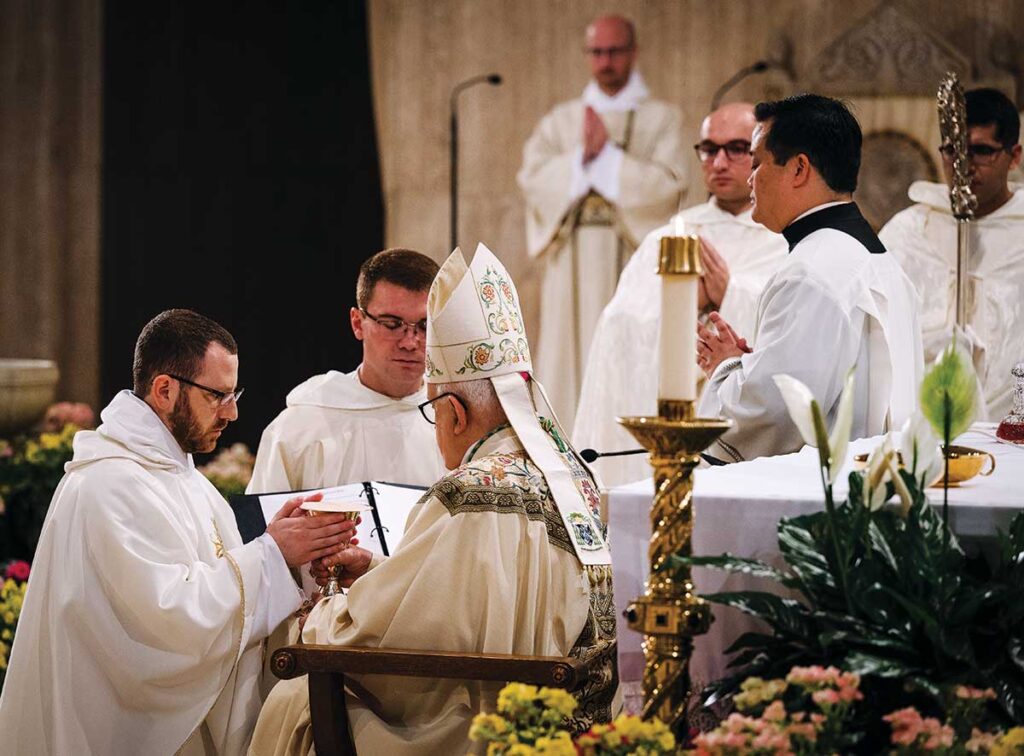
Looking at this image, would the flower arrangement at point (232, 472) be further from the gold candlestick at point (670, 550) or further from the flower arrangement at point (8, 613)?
the gold candlestick at point (670, 550)

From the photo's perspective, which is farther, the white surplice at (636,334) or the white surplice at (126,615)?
the white surplice at (636,334)

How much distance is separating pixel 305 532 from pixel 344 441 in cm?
87

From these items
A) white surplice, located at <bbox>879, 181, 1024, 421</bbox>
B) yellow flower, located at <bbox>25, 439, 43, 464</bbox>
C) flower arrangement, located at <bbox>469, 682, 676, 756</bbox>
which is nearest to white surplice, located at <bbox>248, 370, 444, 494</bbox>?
flower arrangement, located at <bbox>469, 682, 676, 756</bbox>

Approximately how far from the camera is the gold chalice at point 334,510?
319 cm

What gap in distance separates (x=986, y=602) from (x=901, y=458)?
0.27 meters

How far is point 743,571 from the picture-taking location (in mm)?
1949

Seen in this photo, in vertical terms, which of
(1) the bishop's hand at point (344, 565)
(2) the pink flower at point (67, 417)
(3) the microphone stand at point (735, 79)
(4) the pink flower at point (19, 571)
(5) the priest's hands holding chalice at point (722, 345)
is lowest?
(4) the pink flower at point (19, 571)

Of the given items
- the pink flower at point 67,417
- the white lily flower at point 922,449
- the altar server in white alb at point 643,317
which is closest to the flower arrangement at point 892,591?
the white lily flower at point 922,449

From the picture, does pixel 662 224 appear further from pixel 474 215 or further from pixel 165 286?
pixel 165 286

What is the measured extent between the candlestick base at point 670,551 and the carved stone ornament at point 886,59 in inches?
320

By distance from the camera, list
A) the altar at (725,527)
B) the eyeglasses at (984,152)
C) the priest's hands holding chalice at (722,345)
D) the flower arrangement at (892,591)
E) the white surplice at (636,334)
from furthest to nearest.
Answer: the white surplice at (636,334) → the eyeglasses at (984,152) → the priest's hands holding chalice at (722,345) → the altar at (725,527) → the flower arrangement at (892,591)

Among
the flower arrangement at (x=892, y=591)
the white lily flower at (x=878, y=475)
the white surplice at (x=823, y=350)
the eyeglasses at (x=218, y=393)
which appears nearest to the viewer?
the flower arrangement at (x=892, y=591)

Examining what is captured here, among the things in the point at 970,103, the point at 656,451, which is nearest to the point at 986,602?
the point at 656,451

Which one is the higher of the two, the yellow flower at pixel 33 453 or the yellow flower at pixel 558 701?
the yellow flower at pixel 558 701
